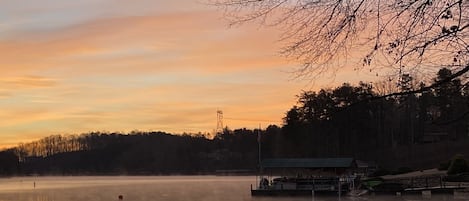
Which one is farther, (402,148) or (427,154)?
(402,148)

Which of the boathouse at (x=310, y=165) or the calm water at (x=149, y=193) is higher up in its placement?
the boathouse at (x=310, y=165)

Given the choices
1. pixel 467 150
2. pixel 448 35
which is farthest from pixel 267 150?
pixel 448 35

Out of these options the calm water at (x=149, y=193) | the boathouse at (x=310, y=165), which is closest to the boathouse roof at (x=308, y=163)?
the boathouse at (x=310, y=165)

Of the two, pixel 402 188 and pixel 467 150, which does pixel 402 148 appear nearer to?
pixel 467 150

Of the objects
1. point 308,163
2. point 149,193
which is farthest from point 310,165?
point 149,193

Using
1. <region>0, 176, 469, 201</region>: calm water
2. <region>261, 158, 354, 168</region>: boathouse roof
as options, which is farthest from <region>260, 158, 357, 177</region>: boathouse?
<region>0, 176, 469, 201</region>: calm water

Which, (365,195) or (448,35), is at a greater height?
(448,35)

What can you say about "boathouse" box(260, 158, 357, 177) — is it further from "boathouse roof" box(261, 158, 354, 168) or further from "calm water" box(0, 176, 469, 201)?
"calm water" box(0, 176, 469, 201)

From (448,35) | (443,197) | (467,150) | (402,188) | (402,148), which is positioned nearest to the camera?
(448,35)

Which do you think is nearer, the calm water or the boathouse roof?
the calm water

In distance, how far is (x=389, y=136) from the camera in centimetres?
12206

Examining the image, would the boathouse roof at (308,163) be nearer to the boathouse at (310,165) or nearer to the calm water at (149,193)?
the boathouse at (310,165)

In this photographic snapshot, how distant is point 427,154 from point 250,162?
249ft

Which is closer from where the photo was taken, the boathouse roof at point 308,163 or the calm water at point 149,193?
the calm water at point 149,193
